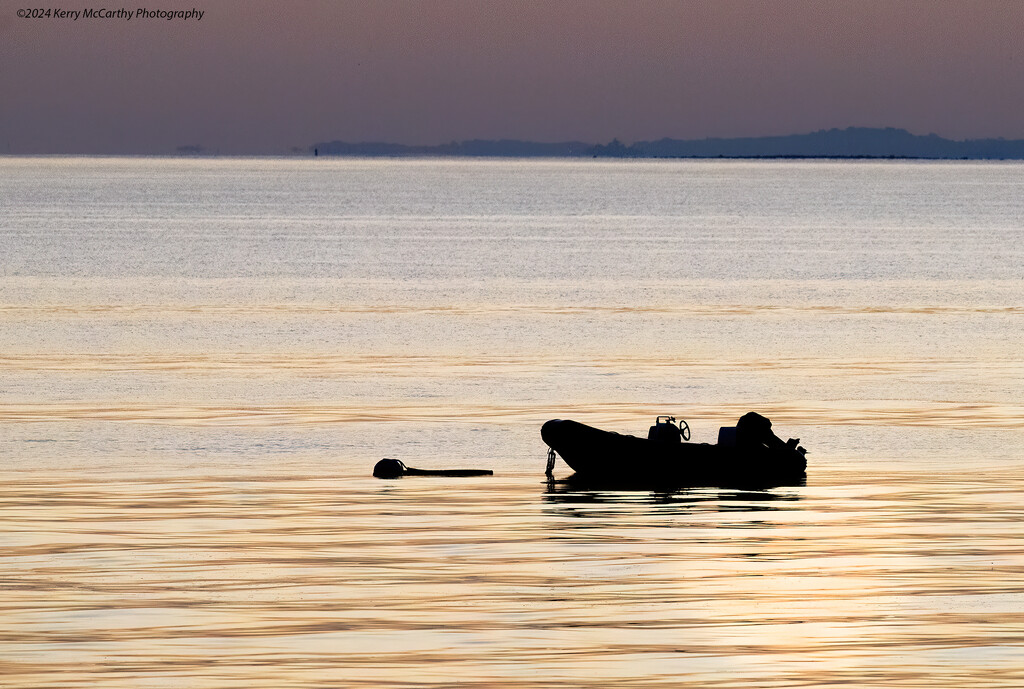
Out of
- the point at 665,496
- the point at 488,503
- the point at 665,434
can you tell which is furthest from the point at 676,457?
the point at 488,503

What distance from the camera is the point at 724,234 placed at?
150 m

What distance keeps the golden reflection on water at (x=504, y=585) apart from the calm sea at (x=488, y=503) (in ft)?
0.20

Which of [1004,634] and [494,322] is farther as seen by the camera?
[494,322]

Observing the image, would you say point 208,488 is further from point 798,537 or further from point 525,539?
point 798,537

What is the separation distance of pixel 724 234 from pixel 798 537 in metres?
129

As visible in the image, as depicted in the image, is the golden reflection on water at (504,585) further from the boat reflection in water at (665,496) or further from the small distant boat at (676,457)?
the small distant boat at (676,457)

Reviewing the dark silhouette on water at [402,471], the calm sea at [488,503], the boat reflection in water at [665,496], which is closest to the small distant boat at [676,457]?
the boat reflection in water at [665,496]

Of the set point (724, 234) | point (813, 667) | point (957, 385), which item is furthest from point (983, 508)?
point (724, 234)

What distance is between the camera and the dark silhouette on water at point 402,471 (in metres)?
27.8

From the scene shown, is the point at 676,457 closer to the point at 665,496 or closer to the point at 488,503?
the point at 665,496

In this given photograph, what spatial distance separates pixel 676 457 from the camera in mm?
27812

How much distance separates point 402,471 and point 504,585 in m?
9.25

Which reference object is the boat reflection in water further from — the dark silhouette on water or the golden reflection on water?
the dark silhouette on water

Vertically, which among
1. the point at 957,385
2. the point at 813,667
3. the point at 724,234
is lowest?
the point at 813,667
